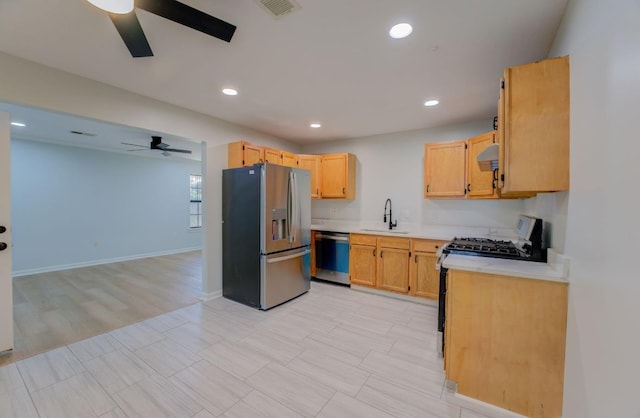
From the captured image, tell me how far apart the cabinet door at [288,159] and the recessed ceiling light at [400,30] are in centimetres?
282

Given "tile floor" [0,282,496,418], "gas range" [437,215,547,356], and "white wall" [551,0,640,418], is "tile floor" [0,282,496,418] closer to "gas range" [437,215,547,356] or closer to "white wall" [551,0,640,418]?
"gas range" [437,215,547,356]

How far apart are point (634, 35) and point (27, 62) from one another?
3.97 m

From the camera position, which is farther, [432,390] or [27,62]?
[27,62]

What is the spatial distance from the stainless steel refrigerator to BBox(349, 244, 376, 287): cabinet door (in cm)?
76

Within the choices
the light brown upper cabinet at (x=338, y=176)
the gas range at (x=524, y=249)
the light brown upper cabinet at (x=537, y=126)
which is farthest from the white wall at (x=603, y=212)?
the light brown upper cabinet at (x=338, y=176)

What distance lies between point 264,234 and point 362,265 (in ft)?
5.43

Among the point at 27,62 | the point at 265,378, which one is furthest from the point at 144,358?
the point at 27,62

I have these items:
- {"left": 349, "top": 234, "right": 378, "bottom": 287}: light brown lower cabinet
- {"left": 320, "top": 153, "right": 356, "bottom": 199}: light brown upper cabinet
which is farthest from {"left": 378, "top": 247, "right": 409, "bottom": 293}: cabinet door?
{"left": 320, "top": 153, "right": 356, "bottom": 199}: light brown upper cabinet

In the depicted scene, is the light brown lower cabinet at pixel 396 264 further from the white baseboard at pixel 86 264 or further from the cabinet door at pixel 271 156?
the white baseboard at pixel 86 264

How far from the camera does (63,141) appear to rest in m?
5.03

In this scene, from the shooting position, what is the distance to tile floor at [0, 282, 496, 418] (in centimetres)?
173

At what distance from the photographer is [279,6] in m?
1.56

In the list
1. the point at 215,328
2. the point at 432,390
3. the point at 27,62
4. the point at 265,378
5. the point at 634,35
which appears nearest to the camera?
the point at 634,35

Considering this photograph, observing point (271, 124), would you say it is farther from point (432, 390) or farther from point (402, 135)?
point (432, 390)
